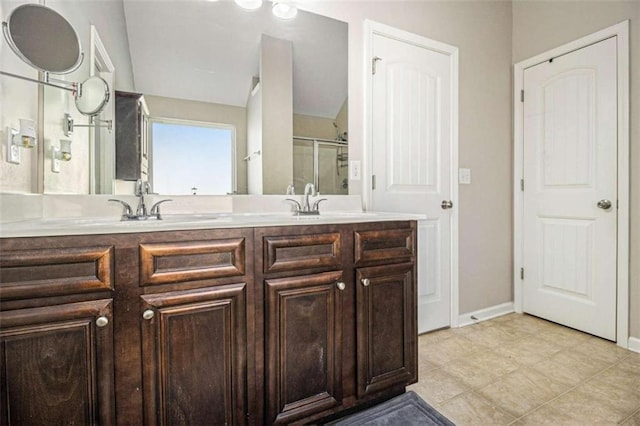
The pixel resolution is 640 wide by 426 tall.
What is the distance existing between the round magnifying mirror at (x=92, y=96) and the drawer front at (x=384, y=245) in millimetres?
1250

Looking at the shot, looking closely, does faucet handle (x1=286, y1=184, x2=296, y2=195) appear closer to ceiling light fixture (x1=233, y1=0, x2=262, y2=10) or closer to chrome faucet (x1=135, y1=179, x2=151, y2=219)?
chrome faucet (x1=135, y1=179, x2=151, y2=219)

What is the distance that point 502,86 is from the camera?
2764 mm

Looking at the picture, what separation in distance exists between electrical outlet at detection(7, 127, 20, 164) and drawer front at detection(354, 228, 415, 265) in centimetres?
127

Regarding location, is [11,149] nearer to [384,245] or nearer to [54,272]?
[54,272]

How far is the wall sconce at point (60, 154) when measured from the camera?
1332mm

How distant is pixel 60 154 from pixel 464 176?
2509 mm

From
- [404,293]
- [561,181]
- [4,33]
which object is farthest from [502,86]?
[4,33]

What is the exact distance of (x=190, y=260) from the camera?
3.53ft

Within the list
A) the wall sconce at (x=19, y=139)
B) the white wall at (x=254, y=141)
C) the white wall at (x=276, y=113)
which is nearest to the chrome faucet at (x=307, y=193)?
the white wall at (x=276, y=113)

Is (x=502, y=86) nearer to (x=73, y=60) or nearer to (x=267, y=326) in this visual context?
(x=267, y=326)

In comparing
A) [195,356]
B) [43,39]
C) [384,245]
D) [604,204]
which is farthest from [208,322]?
[604,204]

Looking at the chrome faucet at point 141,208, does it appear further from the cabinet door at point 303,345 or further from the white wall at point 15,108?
the cabinet door at point 303,345

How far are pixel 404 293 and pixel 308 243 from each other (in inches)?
22.0

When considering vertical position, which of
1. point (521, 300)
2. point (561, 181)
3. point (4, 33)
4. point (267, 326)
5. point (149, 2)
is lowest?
point (521, 300)
